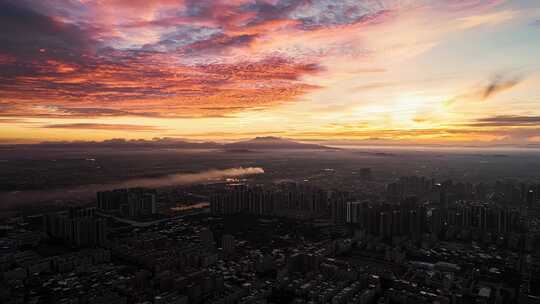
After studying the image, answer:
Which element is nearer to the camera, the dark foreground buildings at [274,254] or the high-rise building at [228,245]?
the dark foreground buildings at [274,254]

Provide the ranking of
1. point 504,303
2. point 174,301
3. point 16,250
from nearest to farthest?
point 174,301 → point 504,303 → point 16,250

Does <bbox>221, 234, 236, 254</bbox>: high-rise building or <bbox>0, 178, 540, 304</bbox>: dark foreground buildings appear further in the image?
<bbox>221, 234, 236, 254</bbox>: high-rise building

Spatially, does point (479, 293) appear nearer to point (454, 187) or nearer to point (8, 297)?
point (8, 297)

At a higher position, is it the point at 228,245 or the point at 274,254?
the point at 228,245

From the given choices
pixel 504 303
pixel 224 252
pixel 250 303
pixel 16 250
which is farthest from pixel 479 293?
pixel 16 250

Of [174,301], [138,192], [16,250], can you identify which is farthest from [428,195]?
[16,250]

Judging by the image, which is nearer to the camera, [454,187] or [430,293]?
[430,293]

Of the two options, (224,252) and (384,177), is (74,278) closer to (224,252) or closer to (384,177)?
(224,252)

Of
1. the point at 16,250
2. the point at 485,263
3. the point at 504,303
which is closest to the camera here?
the point at 504,303

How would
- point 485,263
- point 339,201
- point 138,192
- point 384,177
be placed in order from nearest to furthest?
point 485,263 → point 339,201 → point 138,192 → point 384,177
